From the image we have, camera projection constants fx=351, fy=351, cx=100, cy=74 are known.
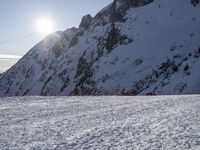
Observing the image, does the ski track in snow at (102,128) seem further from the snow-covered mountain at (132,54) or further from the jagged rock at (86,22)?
the jagged rock at (86,22)

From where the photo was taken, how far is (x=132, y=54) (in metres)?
66.9

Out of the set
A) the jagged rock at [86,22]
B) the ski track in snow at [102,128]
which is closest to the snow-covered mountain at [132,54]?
the jagged rock at [86,22]

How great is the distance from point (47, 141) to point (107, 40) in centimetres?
7184

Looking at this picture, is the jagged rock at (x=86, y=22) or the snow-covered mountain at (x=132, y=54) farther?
the jagged rock at (x=86, y=22)

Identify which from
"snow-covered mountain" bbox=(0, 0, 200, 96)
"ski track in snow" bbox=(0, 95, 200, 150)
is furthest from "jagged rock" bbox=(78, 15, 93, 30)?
"ski track in snow" bbox=(0, 95, 200, 150)

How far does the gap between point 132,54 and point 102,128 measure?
58.5 m

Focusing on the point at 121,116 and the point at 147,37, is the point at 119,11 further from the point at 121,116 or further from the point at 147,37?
the point at 121,116

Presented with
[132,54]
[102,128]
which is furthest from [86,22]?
[102,128]

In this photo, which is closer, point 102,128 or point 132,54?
point 102,128

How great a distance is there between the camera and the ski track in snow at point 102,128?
719 cm

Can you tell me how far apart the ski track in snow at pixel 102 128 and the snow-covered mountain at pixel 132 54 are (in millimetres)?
33552

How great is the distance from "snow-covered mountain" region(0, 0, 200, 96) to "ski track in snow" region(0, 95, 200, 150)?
110 feet

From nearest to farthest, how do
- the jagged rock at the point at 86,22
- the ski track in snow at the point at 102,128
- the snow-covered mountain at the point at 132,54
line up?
the ski track in snow at the point at 102,128, the snow-covered mountain at the point at 132,54, the jagged rock at the point at 86,22

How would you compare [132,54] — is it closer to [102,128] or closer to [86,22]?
[86,22]
